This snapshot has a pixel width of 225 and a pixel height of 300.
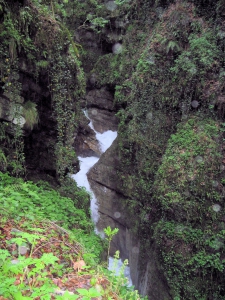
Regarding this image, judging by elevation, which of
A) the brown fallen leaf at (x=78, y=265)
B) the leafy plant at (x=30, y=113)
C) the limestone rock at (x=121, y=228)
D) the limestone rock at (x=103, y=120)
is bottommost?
the limestone rock at (x=121, y=228)

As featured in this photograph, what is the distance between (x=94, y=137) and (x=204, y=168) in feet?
29.5

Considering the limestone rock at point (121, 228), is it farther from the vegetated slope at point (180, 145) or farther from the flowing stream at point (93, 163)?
the vegetated slope at point (180, 145)

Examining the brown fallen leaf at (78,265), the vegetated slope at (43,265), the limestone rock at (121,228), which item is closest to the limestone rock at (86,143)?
the limestone rock at (121,228)

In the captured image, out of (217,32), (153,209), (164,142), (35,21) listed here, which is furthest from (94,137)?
(35,21)

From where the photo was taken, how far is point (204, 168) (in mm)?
7633

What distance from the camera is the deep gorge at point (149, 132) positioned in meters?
6.11

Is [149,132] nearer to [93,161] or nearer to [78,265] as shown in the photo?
[93,161]

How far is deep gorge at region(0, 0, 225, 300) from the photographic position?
6.11 m

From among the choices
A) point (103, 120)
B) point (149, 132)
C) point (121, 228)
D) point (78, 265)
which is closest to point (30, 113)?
point (78, 265)

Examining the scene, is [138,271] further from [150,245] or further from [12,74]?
[12,74]

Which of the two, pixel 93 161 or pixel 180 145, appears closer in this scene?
pixel 180 145

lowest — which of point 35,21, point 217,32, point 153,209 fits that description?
point 153,209

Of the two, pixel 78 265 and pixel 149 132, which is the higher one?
pixel 149 132

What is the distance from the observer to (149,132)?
10195 mm
